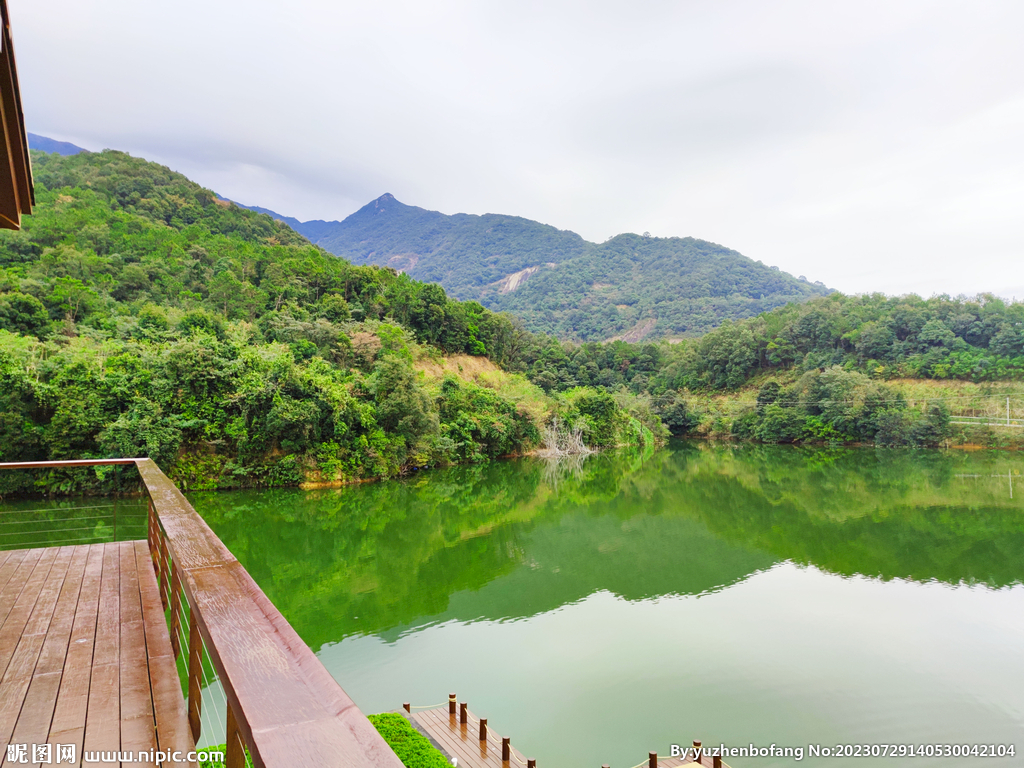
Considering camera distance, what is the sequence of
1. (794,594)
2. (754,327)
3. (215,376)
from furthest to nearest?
(754,327)
(215,376)
(794,594)

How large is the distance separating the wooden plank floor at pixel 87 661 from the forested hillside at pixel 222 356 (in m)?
11.4

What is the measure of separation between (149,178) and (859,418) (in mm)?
41996

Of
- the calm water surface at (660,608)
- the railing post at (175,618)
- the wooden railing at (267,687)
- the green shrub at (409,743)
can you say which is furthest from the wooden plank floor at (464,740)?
the wooden railing at (267,687)

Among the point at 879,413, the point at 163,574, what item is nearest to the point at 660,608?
the point at 163,574

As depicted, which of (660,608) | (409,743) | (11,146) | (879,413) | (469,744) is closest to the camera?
(11,146)

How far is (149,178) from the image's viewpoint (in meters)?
33.8

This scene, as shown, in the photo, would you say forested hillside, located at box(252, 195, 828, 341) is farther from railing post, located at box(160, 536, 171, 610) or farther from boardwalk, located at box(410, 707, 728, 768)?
railing post, located at box(160, 536, 171, 610)

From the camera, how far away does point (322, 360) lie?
17.5 m

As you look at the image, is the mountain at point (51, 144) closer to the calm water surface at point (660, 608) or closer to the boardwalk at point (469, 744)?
the calm water surface at point (660, 608)

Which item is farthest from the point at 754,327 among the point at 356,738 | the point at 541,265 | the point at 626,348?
the point at 541,265

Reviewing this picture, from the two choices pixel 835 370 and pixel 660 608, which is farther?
pixel 835 370

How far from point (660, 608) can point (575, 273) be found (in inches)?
2803

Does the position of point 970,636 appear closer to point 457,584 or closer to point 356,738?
point 457,584

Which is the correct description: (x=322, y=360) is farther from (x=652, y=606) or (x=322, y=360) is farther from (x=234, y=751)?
(x=234, y=751)
